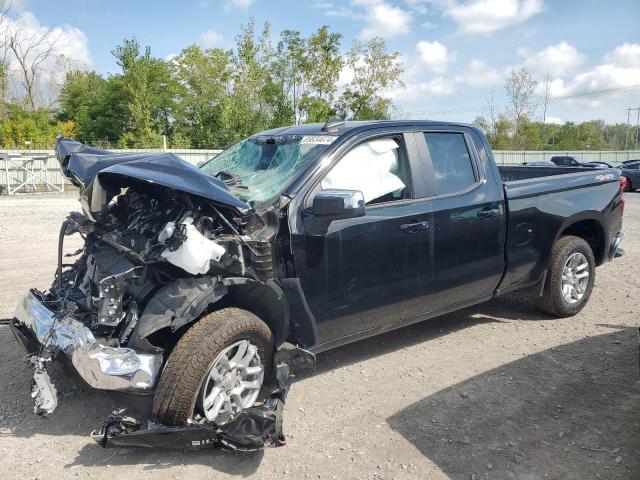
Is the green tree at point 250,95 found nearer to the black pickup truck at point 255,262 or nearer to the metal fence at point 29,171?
the metal fence at point 29,171

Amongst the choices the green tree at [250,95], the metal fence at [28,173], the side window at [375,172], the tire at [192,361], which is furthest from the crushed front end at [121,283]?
the green tree at [250,95]

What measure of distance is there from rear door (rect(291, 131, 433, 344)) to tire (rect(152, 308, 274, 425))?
56cm

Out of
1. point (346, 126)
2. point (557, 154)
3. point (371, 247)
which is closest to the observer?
point (371, 247)

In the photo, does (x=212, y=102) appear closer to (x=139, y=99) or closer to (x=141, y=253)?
(x=139, y=99)

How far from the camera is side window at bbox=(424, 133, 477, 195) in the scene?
14.0 ft

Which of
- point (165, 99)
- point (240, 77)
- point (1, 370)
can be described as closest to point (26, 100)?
point (165, 99)

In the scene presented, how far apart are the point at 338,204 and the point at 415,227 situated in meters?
0.93

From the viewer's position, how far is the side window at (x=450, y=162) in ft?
14.0

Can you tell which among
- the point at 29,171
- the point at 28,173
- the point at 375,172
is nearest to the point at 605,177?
the point at 375,172

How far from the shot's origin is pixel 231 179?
3.98 metres

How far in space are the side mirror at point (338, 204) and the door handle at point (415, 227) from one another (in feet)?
2.12

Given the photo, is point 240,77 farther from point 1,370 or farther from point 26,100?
point 1,370

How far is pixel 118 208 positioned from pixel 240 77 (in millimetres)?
30956

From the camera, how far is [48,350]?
9.74 feet
